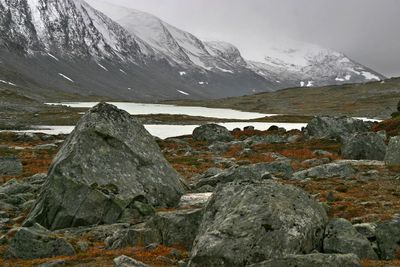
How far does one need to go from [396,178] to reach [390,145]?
301 inches

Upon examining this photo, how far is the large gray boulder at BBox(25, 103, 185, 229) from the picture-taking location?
24344 mm

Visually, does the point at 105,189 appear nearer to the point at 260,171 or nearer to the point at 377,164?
the point at 260,171

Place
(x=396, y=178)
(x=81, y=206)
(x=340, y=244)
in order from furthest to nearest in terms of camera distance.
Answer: (x=396, y=178), (x=81, y=206), (x=340, y=244)

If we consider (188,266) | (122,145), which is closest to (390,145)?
(122,145)

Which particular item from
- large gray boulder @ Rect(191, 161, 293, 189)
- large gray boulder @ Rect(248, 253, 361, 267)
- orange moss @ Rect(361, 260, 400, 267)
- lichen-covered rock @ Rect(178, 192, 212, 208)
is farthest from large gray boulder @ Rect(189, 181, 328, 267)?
large gray boulder @ Rect(191, 161, 293, 189)

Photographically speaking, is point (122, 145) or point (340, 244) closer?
point (340, 244)

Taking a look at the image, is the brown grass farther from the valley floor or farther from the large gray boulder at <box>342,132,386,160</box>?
the large gray boulder at <box>342,132,386,160</box>

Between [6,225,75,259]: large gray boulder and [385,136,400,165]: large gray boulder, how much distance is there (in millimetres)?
29456

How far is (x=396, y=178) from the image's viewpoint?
34.3 meters

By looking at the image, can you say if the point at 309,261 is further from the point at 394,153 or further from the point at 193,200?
the point at 394,153

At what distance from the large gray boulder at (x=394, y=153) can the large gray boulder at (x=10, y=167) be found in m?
30.9

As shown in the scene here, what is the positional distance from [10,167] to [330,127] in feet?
151

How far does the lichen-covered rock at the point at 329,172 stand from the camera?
37469mm

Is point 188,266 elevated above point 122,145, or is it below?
below
